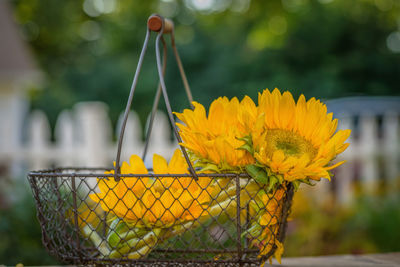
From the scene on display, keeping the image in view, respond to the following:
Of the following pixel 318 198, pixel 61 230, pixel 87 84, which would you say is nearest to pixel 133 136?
pixel 318 198

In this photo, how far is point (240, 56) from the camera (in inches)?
243

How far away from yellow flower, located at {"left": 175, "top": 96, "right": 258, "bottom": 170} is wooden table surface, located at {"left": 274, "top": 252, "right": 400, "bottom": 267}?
0.33 m

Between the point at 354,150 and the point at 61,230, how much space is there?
3189 millimetres

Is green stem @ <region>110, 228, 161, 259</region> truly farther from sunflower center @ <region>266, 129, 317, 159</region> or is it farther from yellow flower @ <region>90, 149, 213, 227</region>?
sunflower center @ <region>266, 129, 317, 159</region>

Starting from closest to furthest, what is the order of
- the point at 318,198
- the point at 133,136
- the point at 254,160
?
the point at 254,160 → the point at 318,198 → the point at 133,136

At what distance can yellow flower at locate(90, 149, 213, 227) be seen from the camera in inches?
25.5

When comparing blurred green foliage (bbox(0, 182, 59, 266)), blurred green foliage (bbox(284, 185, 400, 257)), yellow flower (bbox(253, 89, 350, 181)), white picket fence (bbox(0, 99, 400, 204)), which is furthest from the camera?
white picket fence (bbox(0, 99, 400, 204))

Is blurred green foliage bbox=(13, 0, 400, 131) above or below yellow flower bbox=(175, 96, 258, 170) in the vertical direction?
above

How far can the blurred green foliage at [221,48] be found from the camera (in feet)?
18.3

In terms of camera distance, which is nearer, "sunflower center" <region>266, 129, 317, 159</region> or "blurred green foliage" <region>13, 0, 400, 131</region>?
"sunflower center" <region>266, 129, 317, 159</region>

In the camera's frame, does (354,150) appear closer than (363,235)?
No

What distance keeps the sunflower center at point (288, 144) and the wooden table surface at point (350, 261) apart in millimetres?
323

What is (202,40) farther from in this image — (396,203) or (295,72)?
(396,203)

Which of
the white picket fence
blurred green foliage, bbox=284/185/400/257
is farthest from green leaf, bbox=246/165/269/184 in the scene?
the white picket fence
